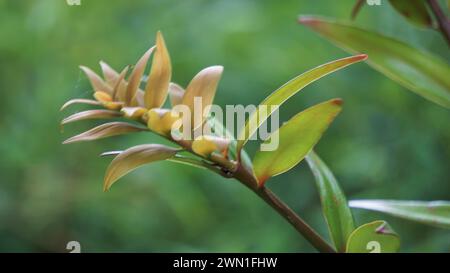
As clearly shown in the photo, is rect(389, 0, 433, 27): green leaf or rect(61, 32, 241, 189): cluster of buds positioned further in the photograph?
rect(389, 0, 433, 27): green leaf

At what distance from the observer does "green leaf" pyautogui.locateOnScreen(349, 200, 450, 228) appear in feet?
1.23

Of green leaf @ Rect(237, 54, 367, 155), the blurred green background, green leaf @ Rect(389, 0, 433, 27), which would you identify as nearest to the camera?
green leaf @ Rect(237, 54, 367, 155)

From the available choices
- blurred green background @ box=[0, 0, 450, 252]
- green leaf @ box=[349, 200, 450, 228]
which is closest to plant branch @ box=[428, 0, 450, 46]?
green leaf @ box=[349, 200, 450, 228]

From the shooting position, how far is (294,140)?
0.38 m

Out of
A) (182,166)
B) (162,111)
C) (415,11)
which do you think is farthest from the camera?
(182,166)

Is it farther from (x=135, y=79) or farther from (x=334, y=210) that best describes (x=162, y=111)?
(x=334, y=210)

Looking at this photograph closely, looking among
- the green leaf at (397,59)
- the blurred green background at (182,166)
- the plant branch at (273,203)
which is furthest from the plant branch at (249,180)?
the blurred green background at (182,166)

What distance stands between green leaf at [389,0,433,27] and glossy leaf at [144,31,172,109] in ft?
0.61

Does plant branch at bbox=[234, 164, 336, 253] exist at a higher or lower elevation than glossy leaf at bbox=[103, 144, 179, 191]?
lower

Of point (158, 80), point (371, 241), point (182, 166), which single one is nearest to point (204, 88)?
point (158, 80)

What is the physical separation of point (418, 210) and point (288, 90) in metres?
0.10

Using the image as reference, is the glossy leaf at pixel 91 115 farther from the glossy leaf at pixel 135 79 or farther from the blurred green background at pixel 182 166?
the blurred green background at pixel 182 166

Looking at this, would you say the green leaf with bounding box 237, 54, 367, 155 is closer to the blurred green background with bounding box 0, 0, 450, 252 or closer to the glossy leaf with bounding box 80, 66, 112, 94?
the glossy leaf with bounding box 80, 66, 112, 94
